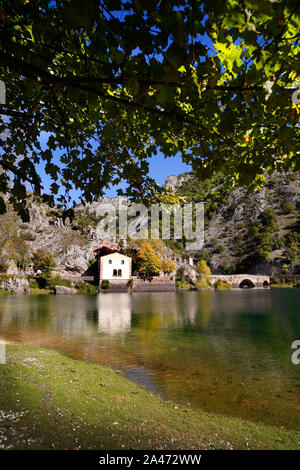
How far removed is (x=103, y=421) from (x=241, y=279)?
8409 centimetres

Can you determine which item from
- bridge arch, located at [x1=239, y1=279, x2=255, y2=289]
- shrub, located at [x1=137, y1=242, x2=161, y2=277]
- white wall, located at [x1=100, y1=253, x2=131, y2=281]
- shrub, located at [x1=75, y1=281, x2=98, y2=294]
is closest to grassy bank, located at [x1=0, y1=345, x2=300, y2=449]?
shrub, located at [x1=75, y1=281, x2=98, y2=294]

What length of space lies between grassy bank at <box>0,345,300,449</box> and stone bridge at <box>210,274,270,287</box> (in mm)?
74954

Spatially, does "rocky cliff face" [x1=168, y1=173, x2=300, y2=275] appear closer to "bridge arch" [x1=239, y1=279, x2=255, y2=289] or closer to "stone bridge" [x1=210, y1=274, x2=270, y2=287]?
"stone bridge" [x1=210, y1=274, x2=270, y2=287]

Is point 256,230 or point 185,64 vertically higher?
point 256,230

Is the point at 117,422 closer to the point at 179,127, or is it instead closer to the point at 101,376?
the point at 101,376

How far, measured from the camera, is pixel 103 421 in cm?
497

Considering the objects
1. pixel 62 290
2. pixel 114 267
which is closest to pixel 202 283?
pixel 114 267

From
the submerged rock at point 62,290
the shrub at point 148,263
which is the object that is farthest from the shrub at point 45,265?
the shrub at point 148,263

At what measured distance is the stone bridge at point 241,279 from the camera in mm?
81056

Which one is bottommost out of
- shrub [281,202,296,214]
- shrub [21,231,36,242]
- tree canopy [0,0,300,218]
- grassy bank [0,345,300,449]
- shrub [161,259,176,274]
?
grassy bank [0,345,300,449]

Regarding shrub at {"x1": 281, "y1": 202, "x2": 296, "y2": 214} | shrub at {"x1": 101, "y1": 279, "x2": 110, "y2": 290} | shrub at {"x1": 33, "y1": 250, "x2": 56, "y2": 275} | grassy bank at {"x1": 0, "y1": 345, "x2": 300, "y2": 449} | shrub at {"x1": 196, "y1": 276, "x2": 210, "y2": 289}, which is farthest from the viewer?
shrub at {"x1": 281, "y1": 202, "x2": 296, "y2": 214}

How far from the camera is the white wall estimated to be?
62.0 m

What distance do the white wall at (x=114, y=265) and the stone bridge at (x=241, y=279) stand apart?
27.2 meters

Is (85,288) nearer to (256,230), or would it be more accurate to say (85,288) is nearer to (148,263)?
(148,263)
